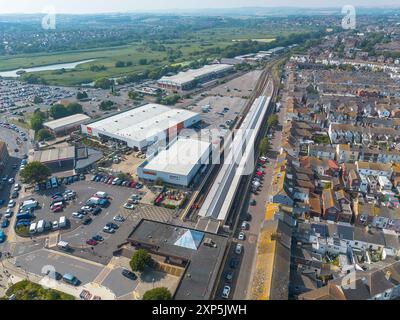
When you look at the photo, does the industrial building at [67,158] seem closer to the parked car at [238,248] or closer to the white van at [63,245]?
the white van at [63,245]

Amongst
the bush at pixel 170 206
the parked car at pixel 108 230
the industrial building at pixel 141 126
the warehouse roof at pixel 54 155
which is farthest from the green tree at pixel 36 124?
the bush at pixel 170 206

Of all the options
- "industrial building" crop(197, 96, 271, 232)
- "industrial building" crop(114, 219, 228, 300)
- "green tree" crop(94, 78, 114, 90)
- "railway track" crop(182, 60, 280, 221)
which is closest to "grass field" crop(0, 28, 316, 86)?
"green tree" crop(94, 78, 114, 90)

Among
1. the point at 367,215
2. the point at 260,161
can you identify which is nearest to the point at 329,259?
the point at 367,215

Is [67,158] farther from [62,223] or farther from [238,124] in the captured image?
[238,124]

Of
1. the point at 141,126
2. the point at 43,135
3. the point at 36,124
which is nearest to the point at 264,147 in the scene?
the point at 141,126

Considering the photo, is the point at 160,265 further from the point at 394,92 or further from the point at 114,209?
the point at 394,92
